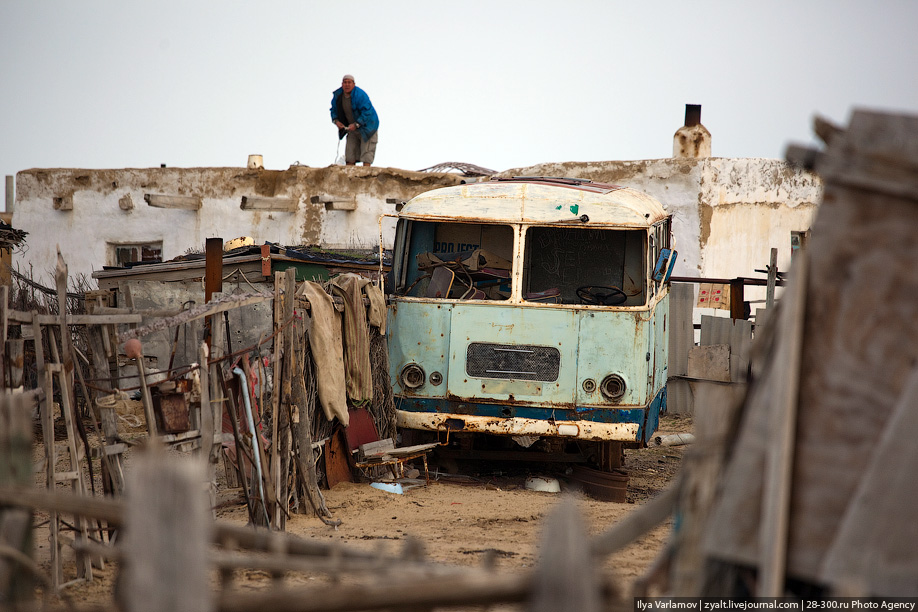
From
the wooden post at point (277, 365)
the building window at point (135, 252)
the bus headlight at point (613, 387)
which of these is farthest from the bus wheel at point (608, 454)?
the building window at point (135, 252)

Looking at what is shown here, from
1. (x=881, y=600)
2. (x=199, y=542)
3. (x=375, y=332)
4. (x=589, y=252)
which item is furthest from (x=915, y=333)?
(x=589, y=252)

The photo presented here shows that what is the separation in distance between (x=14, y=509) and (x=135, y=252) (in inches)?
616

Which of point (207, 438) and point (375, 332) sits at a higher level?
point (375, 332)

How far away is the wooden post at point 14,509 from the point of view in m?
3.11

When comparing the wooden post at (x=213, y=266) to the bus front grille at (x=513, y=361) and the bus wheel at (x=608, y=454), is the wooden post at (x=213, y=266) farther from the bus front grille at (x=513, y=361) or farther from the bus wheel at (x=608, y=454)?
the bus wheel at (x=608, y=454)

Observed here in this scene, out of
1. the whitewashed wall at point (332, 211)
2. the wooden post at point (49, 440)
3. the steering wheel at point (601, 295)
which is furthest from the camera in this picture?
the whitewashed wall at point (332, 211)

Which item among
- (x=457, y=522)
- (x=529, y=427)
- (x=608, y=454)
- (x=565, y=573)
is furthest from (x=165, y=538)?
(x=608, y=454)

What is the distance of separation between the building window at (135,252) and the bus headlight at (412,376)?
10.3 m

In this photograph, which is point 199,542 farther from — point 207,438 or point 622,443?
point 622,443

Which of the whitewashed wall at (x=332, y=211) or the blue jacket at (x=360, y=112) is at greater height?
the blue jacket at (x=360, y=112)

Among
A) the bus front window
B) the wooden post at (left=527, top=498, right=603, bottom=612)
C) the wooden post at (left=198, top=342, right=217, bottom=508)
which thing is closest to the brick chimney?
the bus front window

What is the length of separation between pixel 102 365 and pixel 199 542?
4.03 m

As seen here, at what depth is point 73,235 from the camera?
17.9 meters

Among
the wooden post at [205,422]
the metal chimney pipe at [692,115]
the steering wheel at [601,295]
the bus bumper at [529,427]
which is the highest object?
the metal chimney pipe at [692,115]
